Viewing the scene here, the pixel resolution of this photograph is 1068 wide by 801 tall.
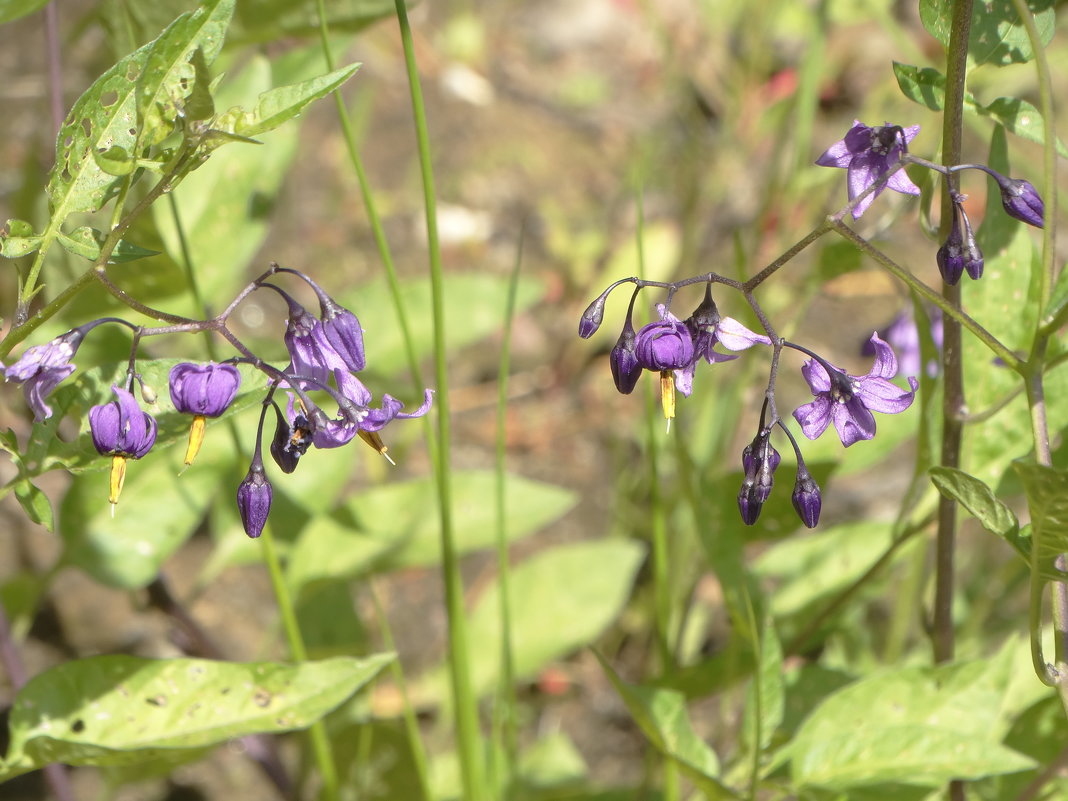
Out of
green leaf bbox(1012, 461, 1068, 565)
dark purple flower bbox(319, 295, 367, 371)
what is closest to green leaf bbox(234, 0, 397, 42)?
dark purple flower bbox(319, 295, 367, 371)

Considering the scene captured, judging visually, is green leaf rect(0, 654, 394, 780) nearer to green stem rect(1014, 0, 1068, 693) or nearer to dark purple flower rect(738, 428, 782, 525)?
dark purple flower rect(738, 428, 782, 525)

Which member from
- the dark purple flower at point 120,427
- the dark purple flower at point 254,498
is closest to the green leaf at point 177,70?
the dark purple flower at point 120,427

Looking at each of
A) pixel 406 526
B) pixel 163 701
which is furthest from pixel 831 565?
pixel 163 701

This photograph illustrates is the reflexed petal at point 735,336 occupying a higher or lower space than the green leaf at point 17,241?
lower

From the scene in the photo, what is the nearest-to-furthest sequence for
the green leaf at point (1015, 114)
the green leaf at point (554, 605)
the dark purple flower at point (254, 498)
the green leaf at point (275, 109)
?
the green leaf at point (275, 109), the dark purple flower at point (254, 498), the green leaf at point (1015, 114), the green leaf at point (554, 605)

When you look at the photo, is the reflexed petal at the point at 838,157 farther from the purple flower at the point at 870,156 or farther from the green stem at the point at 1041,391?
the green stem at the point at 1041,391

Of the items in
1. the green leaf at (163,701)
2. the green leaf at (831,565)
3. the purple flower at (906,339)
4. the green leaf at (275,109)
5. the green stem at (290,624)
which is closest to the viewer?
the green leaf at (275,109)

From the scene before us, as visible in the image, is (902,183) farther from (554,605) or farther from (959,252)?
(554,605)

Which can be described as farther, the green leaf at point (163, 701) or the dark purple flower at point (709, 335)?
the green leaf at point (163, 701)
